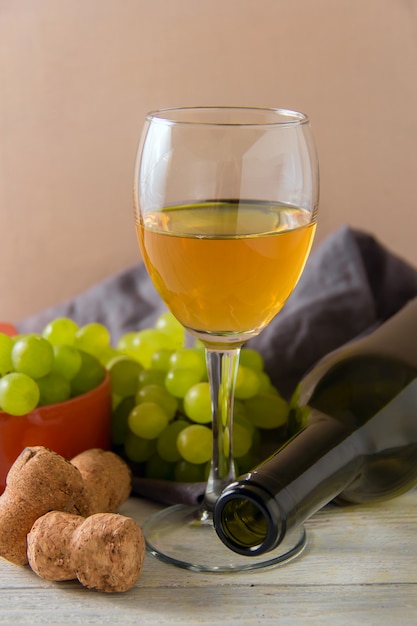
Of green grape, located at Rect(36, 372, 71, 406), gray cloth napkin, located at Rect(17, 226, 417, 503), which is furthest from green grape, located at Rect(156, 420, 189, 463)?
gray cloth napkin, located at Rect(17, 226, 417, 503)

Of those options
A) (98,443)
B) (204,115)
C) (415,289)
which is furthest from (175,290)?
(415,289)

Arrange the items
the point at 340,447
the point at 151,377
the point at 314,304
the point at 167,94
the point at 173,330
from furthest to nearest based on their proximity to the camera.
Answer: the point at 167,94, the point at 314,304, the point at 173,330, the point at 151,377, the point at 340,447

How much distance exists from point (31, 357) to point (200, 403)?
186 millimetres

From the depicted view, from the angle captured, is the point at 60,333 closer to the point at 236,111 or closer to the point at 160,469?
the point at 160,469

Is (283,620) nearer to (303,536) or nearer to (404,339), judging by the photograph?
(303,536)

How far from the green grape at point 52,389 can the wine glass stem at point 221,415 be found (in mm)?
172

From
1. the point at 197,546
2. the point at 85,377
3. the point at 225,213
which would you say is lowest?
the point at 197,546

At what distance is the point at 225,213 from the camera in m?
0.73

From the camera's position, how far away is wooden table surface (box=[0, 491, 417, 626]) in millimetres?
705

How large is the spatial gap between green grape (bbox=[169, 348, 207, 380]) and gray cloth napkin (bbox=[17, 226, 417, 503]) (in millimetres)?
205

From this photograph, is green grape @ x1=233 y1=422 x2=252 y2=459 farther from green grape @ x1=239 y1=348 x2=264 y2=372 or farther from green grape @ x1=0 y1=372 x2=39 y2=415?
green grape @ x1=0 y1=372 x2=39 y2=415

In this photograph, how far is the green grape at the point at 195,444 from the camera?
908 mm

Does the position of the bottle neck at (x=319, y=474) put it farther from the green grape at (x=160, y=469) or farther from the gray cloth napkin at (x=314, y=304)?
the gray cloth napkin at (x=314, y=304)

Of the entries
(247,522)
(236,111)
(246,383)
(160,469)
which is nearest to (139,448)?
(160,469)
